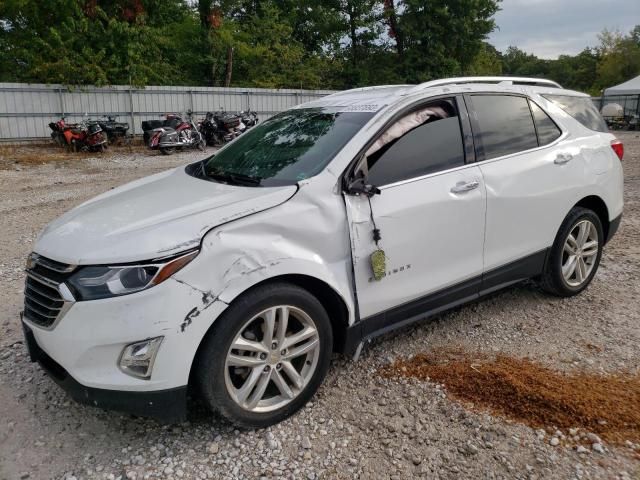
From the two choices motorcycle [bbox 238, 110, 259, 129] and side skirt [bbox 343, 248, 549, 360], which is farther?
motorcycle [bbox 238, 110, 259, 129]

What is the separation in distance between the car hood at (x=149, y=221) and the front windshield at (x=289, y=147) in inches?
9.0

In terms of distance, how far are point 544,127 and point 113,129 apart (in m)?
Result: 15.6

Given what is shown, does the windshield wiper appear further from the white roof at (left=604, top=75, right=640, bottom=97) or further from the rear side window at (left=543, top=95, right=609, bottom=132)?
the white roof at (left=604, top=75, right=640, bottom=97)

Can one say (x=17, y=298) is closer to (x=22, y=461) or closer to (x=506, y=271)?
(x=22, y=461)

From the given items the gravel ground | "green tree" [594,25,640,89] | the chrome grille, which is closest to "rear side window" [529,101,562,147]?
the gravel ground

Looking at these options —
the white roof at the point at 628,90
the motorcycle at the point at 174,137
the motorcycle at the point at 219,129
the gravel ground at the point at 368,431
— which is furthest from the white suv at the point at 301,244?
the white roof at the point at 628,90

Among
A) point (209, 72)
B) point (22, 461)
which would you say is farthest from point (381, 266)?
point (209, 72)

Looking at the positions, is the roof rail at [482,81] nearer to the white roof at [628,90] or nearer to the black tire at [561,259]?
the black tire at [561,259]

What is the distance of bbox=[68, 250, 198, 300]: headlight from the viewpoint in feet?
7.65

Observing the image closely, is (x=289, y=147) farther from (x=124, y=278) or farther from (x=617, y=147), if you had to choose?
(x=617, y=147)

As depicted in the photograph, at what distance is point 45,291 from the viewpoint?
256cm

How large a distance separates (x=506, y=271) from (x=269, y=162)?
181 centimetres

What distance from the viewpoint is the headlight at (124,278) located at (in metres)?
2.33

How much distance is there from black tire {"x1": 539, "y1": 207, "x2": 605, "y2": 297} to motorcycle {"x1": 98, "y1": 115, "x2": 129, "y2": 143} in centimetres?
1558
